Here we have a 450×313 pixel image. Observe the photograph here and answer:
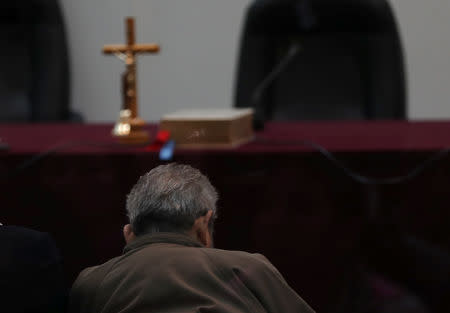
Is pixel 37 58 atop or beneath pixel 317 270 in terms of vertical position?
atop

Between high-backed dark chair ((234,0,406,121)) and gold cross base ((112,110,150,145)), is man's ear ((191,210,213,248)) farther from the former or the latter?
high-backed dark chair ((234,0,406,121))

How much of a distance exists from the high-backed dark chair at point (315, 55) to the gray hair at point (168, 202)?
5.70 ft

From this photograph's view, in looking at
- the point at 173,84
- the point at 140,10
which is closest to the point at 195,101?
the point at 173,84

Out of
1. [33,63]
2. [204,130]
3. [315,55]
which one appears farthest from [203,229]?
[33,63]

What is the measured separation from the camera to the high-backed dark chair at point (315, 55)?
282 cm

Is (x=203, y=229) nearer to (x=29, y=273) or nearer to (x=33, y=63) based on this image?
(x=29, y=273)

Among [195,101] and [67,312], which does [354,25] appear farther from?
[67,312]

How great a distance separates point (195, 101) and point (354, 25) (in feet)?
2.97

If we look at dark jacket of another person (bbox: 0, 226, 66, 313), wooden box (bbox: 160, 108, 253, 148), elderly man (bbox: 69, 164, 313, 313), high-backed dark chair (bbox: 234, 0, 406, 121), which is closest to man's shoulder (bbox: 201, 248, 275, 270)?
elderly man (bbox: 69, 164, 313, 313)

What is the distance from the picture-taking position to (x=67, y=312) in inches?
38.9

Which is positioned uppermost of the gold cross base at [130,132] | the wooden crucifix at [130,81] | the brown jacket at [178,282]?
the wooden crucifix at [130,81]

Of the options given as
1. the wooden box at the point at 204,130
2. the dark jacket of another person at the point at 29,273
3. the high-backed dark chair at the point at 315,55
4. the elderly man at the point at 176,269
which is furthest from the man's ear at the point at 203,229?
the high-backed dark chair at the point at 315,55

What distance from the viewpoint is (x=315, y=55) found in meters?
2.89

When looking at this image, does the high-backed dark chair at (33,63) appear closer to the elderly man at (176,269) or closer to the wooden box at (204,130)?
the wooden box at (204,130)
